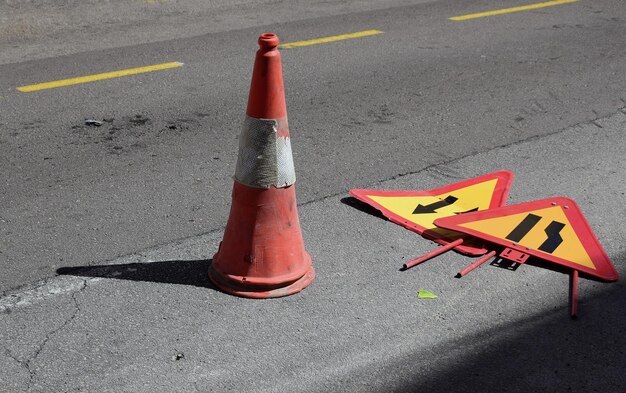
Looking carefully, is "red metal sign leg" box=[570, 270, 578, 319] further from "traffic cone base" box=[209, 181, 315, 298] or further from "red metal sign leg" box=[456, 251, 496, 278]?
"traffic cone base" box=[209, 181, 315, 298]

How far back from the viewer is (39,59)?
28.1 ft

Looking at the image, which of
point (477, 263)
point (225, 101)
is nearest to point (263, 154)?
point (477, 263)

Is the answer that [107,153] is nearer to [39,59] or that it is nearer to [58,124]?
[58,124]

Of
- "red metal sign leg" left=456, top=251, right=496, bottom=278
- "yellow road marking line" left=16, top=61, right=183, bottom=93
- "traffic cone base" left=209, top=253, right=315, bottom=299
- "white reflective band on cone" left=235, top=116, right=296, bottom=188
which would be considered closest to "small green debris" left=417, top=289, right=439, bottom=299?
"red metal sign leg" left=456, top=251, right=496, bottom=278

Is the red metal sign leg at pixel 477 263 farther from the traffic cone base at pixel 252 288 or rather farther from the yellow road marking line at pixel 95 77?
the yellow road marking line at pixel 95 77

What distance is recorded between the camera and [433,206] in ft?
17.6

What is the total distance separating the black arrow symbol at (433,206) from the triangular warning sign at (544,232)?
302 mm

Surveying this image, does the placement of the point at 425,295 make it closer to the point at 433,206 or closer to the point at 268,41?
the point at 433,206

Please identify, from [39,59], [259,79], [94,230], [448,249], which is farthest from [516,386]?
[39,59]

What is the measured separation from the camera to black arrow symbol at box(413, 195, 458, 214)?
530cm

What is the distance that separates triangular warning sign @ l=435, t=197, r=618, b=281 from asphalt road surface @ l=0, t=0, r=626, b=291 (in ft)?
3.37

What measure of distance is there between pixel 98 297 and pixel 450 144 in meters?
3.29

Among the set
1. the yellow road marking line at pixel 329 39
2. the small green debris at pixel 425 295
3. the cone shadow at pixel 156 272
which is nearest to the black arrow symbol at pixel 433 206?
the small green debris at pixel 425 295

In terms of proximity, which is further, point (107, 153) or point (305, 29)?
point (305, 29)
